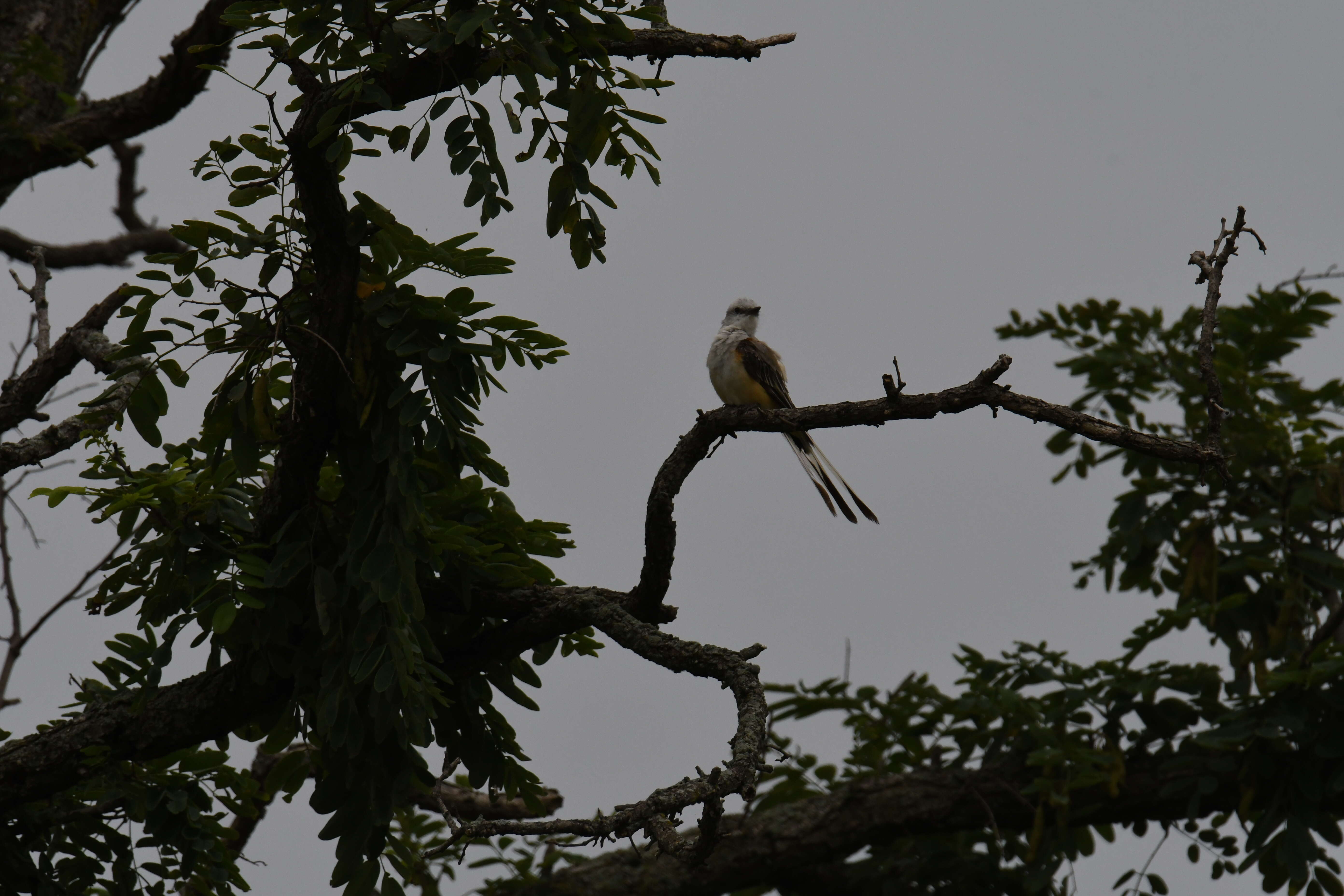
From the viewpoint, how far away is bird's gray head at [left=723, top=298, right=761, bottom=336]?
8.22 meters

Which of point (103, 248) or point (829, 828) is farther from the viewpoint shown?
point (103, 248)

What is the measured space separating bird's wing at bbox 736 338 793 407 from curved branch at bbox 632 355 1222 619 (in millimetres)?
2637

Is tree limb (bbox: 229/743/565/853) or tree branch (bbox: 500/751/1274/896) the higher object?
tree limb (bbox: 229/743/565/853)

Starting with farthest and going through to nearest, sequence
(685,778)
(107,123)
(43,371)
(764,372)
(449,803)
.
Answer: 1. (107,123)
2. (764,372)
3. (449,803)
4. (43,371)
5. (685,778)

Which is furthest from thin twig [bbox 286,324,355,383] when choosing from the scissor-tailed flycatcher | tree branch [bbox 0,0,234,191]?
tree branch [bbox 0,0,234,191]

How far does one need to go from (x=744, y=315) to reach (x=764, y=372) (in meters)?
1.35

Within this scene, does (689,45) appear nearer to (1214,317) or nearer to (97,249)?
(1214,317)

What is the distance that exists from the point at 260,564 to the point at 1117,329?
20.1 feet

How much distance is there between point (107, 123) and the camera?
7762 millimetres

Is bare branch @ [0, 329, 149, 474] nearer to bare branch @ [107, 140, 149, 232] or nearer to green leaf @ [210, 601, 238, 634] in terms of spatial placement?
green leaf @ [210, 601, 238, 634]

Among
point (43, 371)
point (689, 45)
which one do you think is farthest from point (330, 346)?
point (43, 371)

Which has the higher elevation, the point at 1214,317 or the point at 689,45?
the point at 689,45

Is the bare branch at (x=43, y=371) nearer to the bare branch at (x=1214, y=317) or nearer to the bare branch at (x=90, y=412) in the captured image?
the bare branch at (x=90, y=412)

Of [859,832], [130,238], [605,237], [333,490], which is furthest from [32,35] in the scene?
[859,832]
